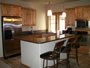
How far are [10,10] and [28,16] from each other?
3.77 ft

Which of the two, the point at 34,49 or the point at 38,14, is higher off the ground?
the point at 38,14

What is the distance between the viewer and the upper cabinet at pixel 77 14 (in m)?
5.04

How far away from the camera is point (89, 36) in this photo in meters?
4.85

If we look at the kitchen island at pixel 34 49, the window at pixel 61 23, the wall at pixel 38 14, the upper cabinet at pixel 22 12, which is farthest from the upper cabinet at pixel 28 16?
the kitchen island at pixel 34 49

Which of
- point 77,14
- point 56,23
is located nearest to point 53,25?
point 56,23

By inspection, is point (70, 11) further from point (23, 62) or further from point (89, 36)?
point (23, 62)

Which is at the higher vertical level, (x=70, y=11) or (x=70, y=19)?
(x=70, y=11)

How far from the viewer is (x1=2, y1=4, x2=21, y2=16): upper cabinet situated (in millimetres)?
4465

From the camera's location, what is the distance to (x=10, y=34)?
4582 millimetres

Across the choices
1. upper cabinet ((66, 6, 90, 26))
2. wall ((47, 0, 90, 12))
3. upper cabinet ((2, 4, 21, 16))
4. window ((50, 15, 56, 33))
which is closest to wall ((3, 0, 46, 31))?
window ((50, 15, 56, 33))

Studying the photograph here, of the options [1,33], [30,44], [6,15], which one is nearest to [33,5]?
[6,15]

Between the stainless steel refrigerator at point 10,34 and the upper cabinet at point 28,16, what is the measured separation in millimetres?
520

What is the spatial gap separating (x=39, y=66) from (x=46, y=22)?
14.2ft

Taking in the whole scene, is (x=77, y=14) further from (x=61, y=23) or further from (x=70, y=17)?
(x=61, y=23)
